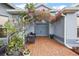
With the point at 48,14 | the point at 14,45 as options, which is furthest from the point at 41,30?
the point at 14,45

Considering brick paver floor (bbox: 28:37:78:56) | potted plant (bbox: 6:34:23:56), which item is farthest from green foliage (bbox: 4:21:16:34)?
brick paver floor (bbox: 28:37:78:56)

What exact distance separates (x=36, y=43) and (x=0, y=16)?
744mm

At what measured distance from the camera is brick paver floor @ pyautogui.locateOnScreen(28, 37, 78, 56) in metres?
3.23

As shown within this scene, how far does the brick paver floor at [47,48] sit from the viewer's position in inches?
127

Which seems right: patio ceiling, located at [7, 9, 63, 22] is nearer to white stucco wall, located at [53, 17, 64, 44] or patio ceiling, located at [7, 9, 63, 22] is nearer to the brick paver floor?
white stucco wall, located at [53, 17, 64, 44]

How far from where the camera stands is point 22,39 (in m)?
3.26

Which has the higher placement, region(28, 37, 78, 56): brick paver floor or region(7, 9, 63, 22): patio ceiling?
region(7, 9, 63, 22): patio ceiling

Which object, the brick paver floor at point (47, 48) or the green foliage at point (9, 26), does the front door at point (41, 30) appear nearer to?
the brick paver floor at point (47, 48)

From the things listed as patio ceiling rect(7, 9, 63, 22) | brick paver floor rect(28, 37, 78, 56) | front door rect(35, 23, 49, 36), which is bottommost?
brick paver floor rect(28, 37, 78, 56)

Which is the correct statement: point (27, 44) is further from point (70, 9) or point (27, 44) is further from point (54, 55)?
point (70, 9)

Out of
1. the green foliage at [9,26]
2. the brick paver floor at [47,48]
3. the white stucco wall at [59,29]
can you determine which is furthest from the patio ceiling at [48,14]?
the brick paver floor at [47,48]

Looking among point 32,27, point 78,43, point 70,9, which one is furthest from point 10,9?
point 78,43

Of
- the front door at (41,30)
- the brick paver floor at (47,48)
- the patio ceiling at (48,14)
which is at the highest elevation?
the patio ceiling at (48,14)

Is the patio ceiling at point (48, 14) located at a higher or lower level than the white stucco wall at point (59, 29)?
higher
